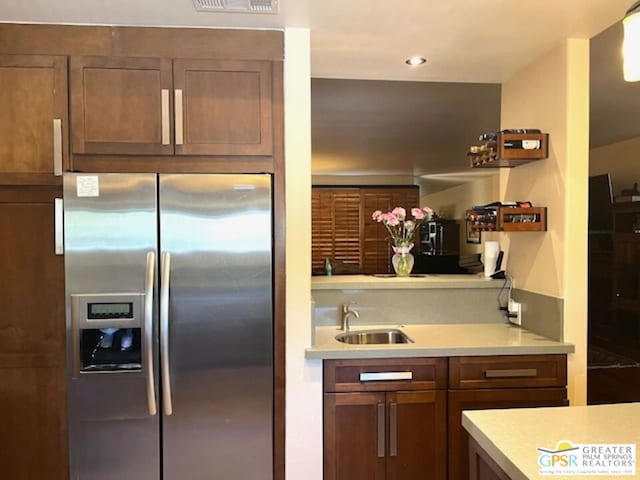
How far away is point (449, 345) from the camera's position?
2.12 m

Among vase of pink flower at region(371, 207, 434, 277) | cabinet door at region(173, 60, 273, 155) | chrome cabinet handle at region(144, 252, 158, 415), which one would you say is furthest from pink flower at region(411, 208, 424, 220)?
chrome cabinet handle at region(144, 252, 158, 415)

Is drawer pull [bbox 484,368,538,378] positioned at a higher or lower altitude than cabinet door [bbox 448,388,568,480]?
higher

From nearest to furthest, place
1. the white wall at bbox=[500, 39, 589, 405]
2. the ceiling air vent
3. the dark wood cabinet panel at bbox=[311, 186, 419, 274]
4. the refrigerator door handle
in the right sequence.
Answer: the ceiling air vent
the refrigerator door handle
the white wall at bbox=[500, 39, 589, 405]
the dark wood cabinet panel at bbox=[311, 186, 419, 274]

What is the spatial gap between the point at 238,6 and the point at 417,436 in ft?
6.52

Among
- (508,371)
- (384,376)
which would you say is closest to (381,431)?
(384,376)

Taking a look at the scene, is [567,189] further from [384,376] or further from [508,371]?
[384,376]

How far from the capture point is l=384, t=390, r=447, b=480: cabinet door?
6.70 ft

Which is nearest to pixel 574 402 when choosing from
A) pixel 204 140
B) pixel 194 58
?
pixel 204 140

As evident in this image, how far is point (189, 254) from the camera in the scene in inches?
76.5

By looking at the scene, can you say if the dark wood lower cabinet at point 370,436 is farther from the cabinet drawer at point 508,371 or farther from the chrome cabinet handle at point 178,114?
the chrome cabinet handle at point 178,114

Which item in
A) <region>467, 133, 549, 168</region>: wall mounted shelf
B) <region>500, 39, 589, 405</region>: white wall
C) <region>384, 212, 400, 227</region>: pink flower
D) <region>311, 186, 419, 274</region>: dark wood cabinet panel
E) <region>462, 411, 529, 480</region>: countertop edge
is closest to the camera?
<region>462, 411, 529, 480</region>: countertop edge

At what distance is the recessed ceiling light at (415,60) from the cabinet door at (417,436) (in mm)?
A: 1668

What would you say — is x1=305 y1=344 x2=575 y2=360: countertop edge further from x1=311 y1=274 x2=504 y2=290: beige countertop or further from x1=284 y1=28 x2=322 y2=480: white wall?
x1=311 y1=274 x2=504 y2=290: beige countertop

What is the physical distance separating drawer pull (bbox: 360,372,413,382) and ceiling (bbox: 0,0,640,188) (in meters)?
1.54
